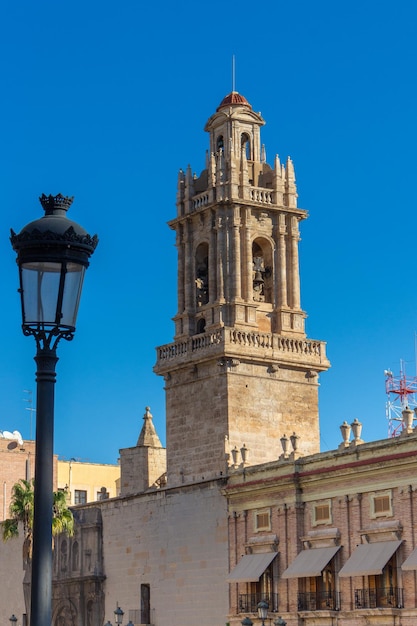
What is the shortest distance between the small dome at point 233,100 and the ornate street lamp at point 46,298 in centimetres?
4208

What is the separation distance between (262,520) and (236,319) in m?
8.10

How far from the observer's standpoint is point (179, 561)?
156ft

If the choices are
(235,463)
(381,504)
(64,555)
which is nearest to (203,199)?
(235,463)

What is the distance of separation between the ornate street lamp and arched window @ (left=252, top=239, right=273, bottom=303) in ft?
133

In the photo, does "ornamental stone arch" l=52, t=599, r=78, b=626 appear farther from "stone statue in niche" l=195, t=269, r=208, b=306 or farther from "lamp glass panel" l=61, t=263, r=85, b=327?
"lamp glass panel" l=61, t=263, r=85, b=327

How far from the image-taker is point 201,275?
5128 centimetres

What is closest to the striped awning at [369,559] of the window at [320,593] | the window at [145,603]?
the window at [320,593]

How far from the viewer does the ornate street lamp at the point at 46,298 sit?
31.7 ft

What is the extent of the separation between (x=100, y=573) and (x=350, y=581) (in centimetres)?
1622

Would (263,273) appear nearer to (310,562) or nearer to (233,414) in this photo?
(233,414)

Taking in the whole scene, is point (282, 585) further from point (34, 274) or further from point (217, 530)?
point (34, 274)

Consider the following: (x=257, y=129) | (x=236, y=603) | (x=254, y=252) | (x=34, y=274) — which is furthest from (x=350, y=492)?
(x=34, y=274)

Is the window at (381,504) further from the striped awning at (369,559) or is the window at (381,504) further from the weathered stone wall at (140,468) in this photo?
the weathered stone wall at (140,468)

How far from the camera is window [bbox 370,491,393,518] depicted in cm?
3875
